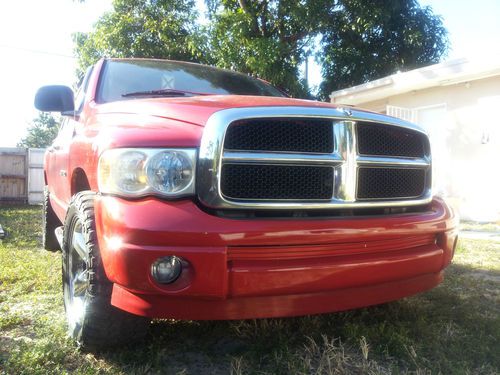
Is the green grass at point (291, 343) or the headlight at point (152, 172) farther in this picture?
the green grass at point (291, 343)

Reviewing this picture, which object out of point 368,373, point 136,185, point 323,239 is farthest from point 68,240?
Answer: point 368,373

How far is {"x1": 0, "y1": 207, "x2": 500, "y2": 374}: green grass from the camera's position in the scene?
2164mm

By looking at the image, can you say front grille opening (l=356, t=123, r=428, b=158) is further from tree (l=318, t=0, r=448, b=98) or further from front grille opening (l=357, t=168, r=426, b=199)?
tree (l=318, t=0, r=448, b=98)

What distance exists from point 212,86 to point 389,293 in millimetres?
2034

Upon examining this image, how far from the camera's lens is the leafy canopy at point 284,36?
10.4 metres

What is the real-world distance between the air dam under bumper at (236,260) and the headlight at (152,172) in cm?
5

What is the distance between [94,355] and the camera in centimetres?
225

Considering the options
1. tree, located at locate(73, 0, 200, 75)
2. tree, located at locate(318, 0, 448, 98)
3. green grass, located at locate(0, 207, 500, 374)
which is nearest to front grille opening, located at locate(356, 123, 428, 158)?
green grass, located at locate(0, 207, 500, 374)

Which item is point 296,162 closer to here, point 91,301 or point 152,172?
point 152,172

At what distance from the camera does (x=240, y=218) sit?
1.91 meters

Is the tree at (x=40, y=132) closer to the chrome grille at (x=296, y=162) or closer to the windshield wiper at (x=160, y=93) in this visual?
the windshield wiper at (x=160, y=93)

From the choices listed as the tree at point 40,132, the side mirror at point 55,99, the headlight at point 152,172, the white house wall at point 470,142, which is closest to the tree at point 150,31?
the white house wall at point 470,142

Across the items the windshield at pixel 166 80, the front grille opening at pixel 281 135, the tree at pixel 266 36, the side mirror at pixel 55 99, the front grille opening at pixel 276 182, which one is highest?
the tree at pixel 266 36

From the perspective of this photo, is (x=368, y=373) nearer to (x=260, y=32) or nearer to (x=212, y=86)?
(x=212, y=86)
